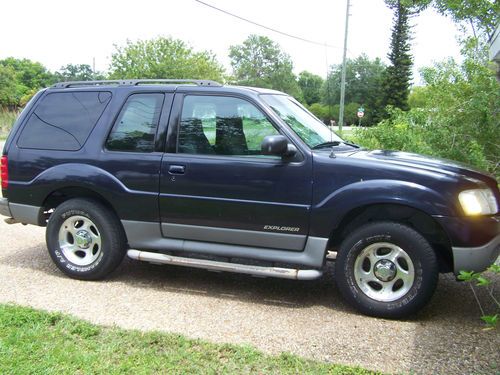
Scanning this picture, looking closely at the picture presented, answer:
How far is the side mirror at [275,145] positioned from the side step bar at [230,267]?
1.03m

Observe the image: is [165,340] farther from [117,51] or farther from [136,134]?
[117,51]

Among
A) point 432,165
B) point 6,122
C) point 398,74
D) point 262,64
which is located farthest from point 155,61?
point 262,64

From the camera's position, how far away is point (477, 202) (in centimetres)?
403

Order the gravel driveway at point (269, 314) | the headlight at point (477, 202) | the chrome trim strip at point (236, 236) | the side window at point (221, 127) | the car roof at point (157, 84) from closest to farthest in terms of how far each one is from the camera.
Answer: the gravel driveway at point (269, 314)
the headlight at point (477, 202)
the chrome trim strip at point (236, 236)
the side window at point (221, 127)
the car roof at point (157, 84)

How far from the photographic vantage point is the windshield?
4695 millimetres

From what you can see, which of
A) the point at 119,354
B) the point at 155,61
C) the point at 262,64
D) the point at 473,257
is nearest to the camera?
the point at 119,354

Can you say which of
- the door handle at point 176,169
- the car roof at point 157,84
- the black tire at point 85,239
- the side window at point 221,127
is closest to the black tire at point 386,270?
the side window at point 221,127

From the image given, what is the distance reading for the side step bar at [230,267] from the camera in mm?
4320

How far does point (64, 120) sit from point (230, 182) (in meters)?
2.01

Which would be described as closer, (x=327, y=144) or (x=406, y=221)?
(x=406, y=221)

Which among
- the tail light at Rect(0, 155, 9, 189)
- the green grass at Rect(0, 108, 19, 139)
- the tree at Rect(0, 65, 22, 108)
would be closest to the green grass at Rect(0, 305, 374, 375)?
the tail light at Rect(0, 155, 9, 189)

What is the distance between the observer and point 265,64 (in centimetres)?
10762

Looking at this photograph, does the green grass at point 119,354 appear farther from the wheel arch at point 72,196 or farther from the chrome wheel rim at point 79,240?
the wheel arch at point 72,196

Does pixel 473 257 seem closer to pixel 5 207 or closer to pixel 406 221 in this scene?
pixel 406 221
